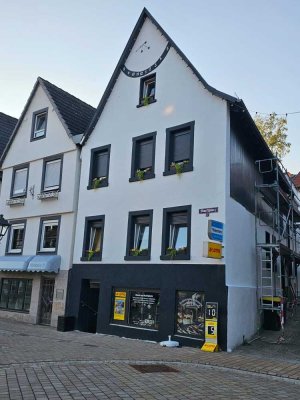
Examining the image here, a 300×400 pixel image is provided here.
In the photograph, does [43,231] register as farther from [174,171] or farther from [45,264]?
[174,171]

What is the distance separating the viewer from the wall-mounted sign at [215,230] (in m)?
13.0

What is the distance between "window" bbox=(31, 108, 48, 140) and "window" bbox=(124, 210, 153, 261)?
803 centimetres

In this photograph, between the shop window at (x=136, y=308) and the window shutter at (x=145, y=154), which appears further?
the window shutter at (x=145, y=154)

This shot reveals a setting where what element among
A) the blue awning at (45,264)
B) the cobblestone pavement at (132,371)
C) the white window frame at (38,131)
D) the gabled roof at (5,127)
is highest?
the gabled roof at (5,127)

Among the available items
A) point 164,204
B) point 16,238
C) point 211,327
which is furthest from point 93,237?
point 211,327

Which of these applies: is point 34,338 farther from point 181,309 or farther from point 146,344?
point 181,309

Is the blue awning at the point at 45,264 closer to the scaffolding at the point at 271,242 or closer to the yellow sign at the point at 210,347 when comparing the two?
the yellow sign at the point at 210,347

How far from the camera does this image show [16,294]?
20.3 meters

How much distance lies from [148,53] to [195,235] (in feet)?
26.7

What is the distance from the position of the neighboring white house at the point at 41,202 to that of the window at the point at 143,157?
3.44 meters

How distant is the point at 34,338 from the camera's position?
1399 centimetres

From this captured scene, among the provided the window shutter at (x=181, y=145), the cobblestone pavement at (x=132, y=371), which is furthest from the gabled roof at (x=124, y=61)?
the cobblestone pavement at (x=132, y=371)

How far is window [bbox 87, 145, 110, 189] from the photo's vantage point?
1794 centimetres

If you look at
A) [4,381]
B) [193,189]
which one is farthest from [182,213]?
[4,381]
